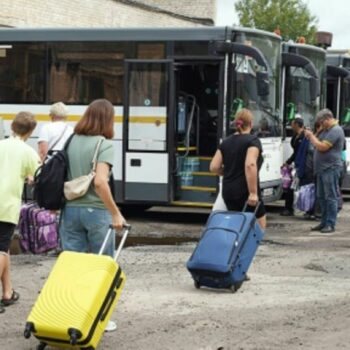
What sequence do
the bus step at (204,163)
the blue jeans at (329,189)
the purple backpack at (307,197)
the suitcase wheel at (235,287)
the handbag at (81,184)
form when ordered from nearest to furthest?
1. the handbag at (81,184)
2. the suitcase wheel at (235,287)
3. the blue jeans at (329,189)
4. the bus step at (204,163)
5. the purple backpack at (307,197)

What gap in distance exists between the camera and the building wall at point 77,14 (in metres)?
23.3

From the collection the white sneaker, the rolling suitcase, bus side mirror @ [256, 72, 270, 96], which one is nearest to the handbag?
the rolling suitcase

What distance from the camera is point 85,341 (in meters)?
5.72

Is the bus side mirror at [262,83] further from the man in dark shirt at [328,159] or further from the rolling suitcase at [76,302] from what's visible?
the rolling suitcase at [76,302]

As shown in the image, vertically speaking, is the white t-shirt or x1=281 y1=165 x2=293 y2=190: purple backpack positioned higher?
the white t-shirt

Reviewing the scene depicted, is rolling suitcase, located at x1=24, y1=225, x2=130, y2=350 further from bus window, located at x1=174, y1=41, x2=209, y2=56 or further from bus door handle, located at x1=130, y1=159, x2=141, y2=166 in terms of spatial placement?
bus window, located at x1=174, y1=41, x2=209, y2=56

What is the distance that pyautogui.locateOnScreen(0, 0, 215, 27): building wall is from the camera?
919 inches

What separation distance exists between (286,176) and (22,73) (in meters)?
5.08

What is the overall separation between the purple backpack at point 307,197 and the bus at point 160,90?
1.37 ft

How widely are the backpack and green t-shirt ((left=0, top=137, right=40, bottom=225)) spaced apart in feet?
1.90

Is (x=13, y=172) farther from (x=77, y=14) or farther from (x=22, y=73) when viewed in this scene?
(x=77, y=14)

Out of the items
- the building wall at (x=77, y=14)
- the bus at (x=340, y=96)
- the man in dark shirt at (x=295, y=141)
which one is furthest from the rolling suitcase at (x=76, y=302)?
the building wall at (x=77, y=14)

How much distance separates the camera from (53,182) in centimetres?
650

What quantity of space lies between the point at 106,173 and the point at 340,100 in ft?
40.3
